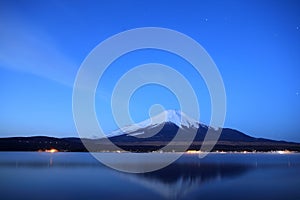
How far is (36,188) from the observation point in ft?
74.9

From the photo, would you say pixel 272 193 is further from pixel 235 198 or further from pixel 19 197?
pixel 19 197

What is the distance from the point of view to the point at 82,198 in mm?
17969

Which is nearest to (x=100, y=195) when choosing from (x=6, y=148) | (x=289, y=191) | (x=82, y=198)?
(x=82, y=198)

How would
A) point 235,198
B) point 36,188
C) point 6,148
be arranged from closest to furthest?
point 235,198, point 36,188, point 6,148

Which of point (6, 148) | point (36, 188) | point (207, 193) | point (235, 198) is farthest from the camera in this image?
point (6, 148)

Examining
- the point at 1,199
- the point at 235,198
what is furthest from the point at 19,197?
the point at 235,198

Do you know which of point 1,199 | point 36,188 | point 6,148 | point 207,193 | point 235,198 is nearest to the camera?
point 1,199

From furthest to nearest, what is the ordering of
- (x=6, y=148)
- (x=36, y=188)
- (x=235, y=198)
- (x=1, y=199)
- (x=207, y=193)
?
(x=6, y=148) < (x=36, y=188) < (x=207, y=193) < (x=235, y=198) < (x=1, y=199)

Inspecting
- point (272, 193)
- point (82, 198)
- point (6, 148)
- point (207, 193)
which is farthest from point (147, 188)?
point (6, 148)

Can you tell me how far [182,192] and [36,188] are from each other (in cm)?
940

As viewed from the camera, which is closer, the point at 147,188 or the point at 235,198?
the point at 235,198

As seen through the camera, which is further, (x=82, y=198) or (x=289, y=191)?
(x=289, y=191)

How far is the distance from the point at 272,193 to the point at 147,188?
7668 mm

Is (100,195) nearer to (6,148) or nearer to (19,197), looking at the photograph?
(19,197)
